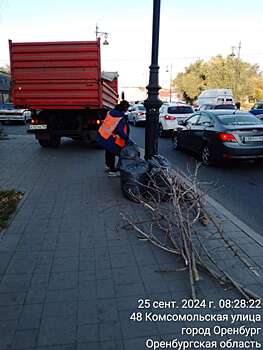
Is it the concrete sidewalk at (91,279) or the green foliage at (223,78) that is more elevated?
the green foliage at (223,78)

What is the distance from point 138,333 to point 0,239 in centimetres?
247

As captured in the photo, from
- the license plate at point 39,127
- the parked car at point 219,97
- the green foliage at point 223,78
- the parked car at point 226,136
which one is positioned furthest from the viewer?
the green foliage at point 223,78

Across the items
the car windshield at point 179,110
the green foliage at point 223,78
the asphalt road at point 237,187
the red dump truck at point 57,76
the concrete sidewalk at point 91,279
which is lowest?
the concrete sidewalk at point 91,279

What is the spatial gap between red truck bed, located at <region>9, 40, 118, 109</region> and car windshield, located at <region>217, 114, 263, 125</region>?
3902 millimetres

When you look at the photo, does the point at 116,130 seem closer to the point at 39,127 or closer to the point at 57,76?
the point at 57,76

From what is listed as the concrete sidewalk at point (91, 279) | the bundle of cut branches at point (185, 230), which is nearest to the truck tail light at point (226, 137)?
the concrete sidewalk at point (91, 279)

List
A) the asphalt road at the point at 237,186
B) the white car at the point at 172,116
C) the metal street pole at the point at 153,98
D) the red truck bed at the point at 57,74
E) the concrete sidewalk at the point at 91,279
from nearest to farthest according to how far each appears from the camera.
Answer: the concrete sidewalk at the point at 91,279 → the asphalt road at the point at 237,186 → the metal street pole at the point at 153,98 → the red truck bed at the point at 57,74 → the white car at the point at 172,116

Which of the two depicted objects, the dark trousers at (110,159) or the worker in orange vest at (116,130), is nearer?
the worker in orange vest at (116,130)

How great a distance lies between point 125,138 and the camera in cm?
708

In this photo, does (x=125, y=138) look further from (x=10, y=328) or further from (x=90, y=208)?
(x=10, y=328)

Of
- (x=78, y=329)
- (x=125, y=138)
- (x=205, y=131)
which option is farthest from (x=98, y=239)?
(x=205, y=131)

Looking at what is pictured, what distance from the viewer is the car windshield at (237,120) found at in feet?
29.7

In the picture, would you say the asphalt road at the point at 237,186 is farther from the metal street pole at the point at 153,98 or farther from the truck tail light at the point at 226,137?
the metal street pole at the point at 153,98

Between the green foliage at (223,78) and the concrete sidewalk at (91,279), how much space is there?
179 feet
